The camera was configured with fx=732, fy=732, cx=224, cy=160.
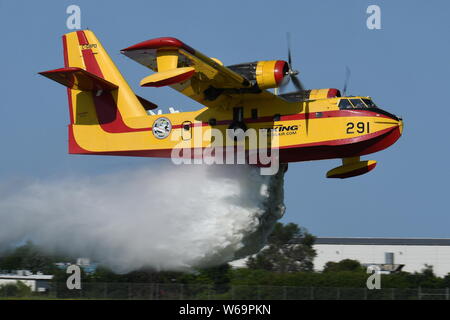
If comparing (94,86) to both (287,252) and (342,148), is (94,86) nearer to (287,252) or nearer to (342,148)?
(342,148)

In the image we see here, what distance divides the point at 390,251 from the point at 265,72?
37.6 m

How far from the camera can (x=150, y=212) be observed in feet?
64.5

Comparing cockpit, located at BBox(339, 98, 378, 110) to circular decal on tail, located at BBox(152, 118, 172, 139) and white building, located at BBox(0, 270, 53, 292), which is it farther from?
white building, located at BBox(0, 270, 53, 292)

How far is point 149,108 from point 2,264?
20.1 ft

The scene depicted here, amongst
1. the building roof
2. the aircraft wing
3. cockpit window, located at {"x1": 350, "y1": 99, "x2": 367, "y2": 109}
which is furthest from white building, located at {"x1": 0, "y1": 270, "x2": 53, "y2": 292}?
the building roof

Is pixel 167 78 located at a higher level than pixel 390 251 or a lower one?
higher

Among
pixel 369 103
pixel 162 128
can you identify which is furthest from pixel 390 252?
pixel 162 128

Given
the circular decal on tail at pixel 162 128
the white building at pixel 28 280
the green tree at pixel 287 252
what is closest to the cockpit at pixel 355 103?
the circular decal on tail at pixel 162 128

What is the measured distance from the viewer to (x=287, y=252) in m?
45.4

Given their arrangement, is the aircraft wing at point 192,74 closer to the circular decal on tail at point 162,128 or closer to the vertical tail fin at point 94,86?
the circular decal on tail at point 162,128

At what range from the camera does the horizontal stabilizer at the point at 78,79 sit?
1869 centimetres

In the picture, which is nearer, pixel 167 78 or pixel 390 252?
pixel 167 78

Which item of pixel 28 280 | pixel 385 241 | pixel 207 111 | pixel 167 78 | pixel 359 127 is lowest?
pixel 385 241

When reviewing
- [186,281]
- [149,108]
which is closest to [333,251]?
[186,281]
